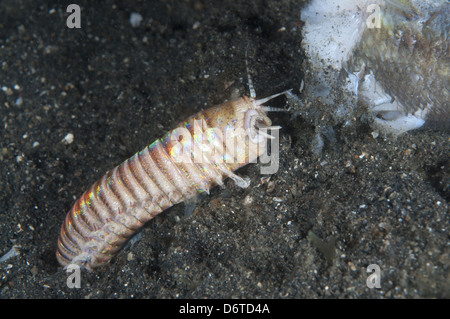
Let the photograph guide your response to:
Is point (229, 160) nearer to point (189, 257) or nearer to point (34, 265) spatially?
point (189, 257)

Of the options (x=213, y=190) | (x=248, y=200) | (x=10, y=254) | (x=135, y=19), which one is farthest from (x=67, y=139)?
(x=248, y=200)

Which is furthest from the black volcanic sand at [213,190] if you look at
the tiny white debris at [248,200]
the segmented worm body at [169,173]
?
the segmented worm body at [169,173]

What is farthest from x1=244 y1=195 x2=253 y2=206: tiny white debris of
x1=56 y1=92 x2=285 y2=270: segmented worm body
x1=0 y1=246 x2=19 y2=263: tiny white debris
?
x1=0 y1=246 x2=19 y2=263: tiny white debris

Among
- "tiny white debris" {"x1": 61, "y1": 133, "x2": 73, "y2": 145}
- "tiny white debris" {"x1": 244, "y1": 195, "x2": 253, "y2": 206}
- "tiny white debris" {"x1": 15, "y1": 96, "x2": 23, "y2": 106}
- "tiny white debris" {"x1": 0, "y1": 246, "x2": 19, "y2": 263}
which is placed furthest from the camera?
"tiny white debris" {"x1": 15, "y1": 96, "x2": 23, "y2": 106}

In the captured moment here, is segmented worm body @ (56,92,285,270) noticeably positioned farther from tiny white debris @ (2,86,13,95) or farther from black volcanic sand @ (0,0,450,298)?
tiny white debris @ (2,86,13,95)
